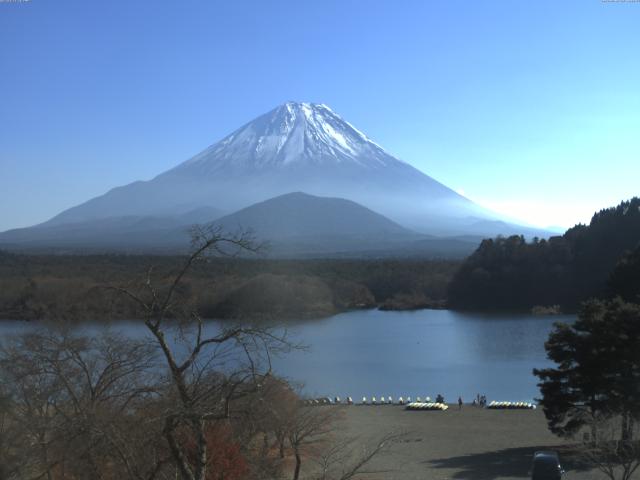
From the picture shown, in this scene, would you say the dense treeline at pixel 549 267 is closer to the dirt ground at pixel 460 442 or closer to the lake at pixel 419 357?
the lake at pixel 419 357

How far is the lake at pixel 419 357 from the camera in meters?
15.8

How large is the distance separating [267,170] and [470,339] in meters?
79.1

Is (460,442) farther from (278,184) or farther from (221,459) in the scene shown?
(278,184)

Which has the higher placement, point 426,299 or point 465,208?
point 465,208

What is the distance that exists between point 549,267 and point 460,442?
81.5ft

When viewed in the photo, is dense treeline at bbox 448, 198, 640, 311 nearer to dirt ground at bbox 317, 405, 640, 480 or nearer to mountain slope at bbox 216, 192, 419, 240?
dirt ground at bbox 317, 405, 640, 480

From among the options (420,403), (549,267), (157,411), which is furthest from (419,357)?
(157,411)

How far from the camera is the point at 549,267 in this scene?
33.7 metres

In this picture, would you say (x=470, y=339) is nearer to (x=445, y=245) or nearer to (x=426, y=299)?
(x=426, y=299)

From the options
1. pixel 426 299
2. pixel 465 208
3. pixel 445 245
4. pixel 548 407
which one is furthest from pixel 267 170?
pixel 548 407

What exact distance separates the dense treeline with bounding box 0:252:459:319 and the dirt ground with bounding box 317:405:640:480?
7.59 metres

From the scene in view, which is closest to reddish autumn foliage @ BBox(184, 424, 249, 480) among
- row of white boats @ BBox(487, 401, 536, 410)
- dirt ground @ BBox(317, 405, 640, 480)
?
dirt ground @ BBox(317, 405, 640, 480)

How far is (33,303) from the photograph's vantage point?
24.8 m

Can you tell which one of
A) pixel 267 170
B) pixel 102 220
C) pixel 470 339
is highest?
pixel 267 170
